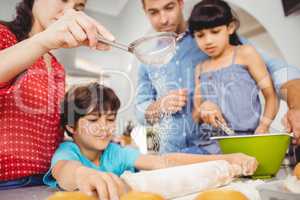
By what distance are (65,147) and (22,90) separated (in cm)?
15

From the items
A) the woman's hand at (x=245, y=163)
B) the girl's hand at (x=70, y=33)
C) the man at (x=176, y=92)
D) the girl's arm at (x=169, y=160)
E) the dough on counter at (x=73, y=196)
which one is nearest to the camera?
the dough on counter at (x=73, y=196)

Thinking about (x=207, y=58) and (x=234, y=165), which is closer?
(x=234, y=165)

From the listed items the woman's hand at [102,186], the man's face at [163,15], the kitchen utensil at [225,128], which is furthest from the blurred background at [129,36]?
the woman's hand at [102,186]

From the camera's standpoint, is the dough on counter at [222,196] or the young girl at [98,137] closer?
the dough on counter at [222,196]

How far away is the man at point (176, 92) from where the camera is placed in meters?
0.79

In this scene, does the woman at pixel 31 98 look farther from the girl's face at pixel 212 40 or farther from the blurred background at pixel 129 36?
the girl's face at pixel 212 40

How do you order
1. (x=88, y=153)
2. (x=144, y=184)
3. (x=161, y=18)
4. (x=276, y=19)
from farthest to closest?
(x=276, y=19) → (x=161, y=18) → (x=88, y=153) → (x=144, y=184)

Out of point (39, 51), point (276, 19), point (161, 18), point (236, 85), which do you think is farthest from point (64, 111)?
point (276, 19)

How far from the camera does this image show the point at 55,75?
2.27 feet

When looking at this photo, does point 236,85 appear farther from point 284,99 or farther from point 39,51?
point 39,51

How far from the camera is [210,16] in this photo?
32.8 inches

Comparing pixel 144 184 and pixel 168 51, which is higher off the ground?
pixel 168 51

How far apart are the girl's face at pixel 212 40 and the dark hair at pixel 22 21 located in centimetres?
43

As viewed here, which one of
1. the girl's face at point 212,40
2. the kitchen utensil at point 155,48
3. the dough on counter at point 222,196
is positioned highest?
the girl's face at point 212,40
